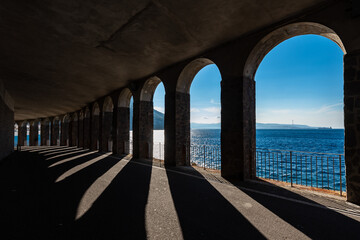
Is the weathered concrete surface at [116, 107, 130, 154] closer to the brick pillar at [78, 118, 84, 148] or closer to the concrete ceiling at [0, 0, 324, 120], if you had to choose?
the concrete ceiling at [0, 0, 324, 120]

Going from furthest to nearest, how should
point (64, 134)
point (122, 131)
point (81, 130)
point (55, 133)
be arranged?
point (55, 133) < point (64, 134) < point (81, 130) < point (122, 131)

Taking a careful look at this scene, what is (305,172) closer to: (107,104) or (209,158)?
(209,158)

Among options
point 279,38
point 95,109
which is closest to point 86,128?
point 95,109

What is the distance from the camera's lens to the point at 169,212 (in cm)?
321

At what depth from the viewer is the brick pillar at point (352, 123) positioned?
3590mm

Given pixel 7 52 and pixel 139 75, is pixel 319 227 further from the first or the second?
pixel 7 52

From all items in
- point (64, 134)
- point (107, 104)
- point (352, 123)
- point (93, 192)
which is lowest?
point (93, 192)

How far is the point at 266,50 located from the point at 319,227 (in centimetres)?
475

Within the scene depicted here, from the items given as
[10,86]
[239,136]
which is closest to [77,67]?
[10,86]

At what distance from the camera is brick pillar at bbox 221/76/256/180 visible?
18.3 feet

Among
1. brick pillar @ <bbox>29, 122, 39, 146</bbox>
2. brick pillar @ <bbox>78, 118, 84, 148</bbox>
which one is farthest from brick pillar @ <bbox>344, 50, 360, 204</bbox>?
brick pillar @ <bbox>29, 122, 39, 146</bbox>

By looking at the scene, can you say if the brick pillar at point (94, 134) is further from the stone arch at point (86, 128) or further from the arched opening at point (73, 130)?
the arched opening at point (73, 130)

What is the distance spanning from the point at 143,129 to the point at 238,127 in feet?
19.8

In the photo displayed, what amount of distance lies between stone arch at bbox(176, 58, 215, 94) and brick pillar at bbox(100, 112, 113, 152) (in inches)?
330
